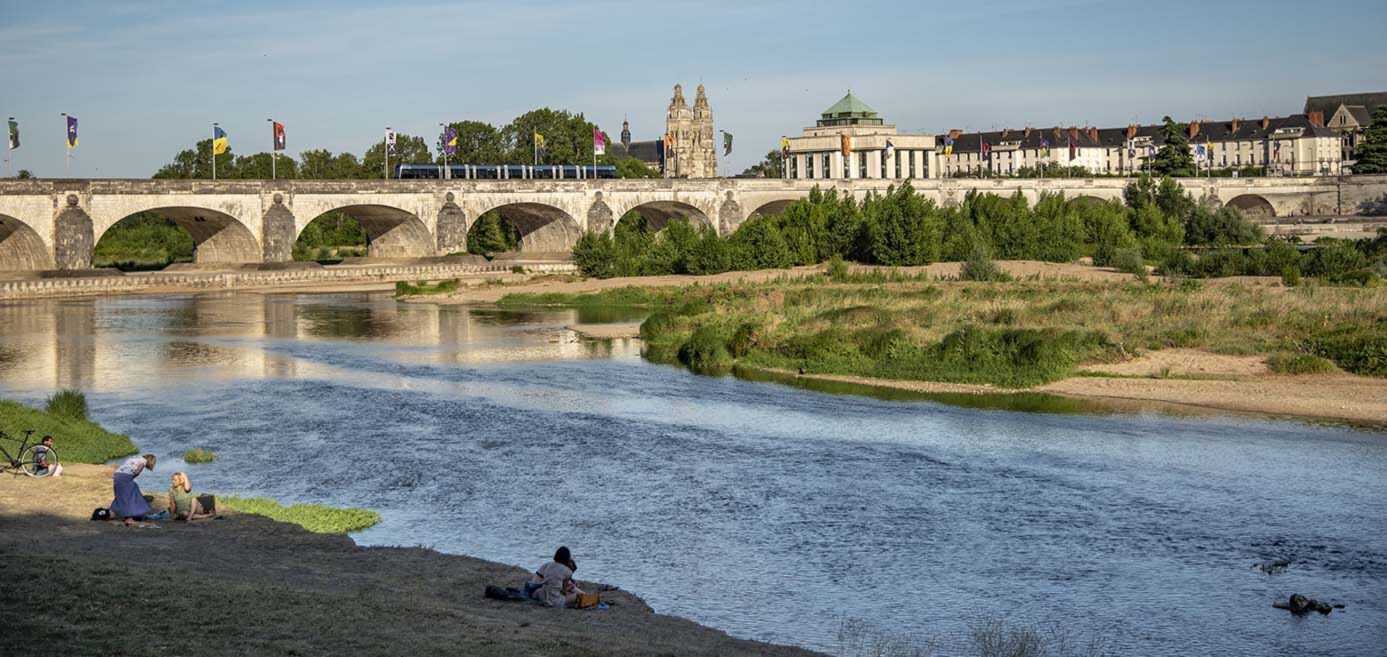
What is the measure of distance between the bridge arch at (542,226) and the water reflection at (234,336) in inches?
1132

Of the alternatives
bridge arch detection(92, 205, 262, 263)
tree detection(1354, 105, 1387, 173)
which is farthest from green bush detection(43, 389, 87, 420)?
tree detection(1354, 105, 1387, 173)

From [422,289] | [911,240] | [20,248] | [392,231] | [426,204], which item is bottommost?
[422,289]

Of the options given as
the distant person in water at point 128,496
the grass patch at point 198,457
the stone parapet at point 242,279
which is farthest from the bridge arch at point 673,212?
the distant person in water at point 128,496

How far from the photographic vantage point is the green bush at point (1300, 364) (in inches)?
1797

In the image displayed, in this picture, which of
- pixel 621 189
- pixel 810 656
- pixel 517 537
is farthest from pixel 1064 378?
pixel 621 189

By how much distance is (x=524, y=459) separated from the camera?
3525 centimetres

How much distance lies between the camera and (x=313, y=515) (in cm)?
2805

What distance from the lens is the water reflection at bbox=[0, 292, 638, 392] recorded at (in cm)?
5391

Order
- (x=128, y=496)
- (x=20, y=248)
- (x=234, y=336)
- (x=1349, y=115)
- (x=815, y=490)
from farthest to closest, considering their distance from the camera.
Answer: (x=1349, y=115) → (x=20, y=248) → (x=234, y=336) → (x=815, y=490) → (x=128, y=496)

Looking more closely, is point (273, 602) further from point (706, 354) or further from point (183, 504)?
point (706, 354)

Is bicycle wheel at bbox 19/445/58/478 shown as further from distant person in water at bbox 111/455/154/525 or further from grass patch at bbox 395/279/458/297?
grass patch at bbox 395/279/458/297

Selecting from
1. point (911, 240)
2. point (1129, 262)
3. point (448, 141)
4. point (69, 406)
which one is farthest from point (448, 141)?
point (69, 406)

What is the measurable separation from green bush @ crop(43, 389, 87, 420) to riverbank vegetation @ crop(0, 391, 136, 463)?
3 centimetres

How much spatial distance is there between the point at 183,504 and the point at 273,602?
8446 millimetres
